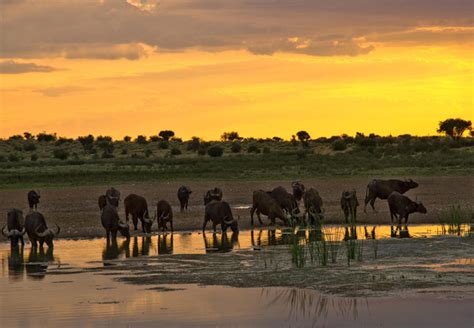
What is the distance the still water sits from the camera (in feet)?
52.6

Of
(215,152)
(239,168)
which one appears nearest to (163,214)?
(239,168)

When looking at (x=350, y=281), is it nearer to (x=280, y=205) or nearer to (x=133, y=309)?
(x=133, y=309)

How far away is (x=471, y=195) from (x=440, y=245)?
69.0ft

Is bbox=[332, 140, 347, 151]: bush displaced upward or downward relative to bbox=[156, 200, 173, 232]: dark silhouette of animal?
upward

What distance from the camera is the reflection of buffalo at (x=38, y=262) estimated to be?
886 inches

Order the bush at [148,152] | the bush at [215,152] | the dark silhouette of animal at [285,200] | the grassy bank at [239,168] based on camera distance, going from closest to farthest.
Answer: the dark silhouette of animal at [285,200] < the grassy bank at [239,168] < the bush at [215,152] < the bush at [148,152]

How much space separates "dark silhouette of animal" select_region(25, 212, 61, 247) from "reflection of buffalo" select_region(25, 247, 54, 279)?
0.22 metres

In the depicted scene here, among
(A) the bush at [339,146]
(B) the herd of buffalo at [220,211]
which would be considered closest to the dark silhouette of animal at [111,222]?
(B) the herd of buffalo at [220,211]

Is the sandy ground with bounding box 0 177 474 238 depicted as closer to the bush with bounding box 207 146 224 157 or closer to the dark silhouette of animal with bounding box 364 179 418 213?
the dark silhouette of animal with bounding box 364 179 418 213

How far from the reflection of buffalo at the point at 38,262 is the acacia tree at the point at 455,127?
279 feet

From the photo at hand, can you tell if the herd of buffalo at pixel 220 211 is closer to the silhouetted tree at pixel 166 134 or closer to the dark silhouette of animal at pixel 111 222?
the dark silhouette of animal at pixel 111 222

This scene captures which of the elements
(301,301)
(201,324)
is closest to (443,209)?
(301,301)

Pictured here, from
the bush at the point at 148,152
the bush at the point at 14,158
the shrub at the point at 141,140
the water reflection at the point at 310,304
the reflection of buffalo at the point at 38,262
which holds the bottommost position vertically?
the water reflection at the point at 310,304

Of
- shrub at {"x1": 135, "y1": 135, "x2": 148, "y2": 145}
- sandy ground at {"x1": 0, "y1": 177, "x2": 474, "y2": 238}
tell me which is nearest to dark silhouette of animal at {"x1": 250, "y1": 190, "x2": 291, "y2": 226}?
sandy ground at {"x1": 0, "y1": 177, "x2": 474, "y2": 238}
